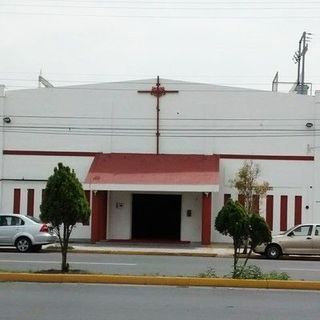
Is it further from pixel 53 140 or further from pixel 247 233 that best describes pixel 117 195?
pixel 247 233

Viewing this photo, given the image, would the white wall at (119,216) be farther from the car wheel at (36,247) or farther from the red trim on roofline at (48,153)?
the car wheel at (36,247)

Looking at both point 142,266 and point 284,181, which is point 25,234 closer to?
point 142,266

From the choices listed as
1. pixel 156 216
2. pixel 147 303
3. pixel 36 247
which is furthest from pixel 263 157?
pixel 147 303

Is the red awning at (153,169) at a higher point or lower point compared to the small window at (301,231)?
higher

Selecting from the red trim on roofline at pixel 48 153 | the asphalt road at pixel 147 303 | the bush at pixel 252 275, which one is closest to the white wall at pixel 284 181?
the red trim on roofline at pixel 48 153

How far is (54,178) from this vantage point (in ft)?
50.4

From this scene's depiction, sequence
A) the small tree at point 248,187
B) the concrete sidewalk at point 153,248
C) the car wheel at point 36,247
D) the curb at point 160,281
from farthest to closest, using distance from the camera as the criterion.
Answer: the small tree at point 248,187
the concrete sidewalk at point 153,248
the car wheel at point 36,247
the curb at point 160,281

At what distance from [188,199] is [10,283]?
1811 centimetres

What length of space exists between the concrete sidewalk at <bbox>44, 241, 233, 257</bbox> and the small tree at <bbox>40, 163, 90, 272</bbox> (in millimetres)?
9970

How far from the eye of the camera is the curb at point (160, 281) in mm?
13844

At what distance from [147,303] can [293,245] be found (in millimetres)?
13882

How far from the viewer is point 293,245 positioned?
79.5ft

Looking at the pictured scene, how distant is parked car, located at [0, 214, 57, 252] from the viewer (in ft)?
78.9

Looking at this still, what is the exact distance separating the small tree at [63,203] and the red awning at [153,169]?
13.8 m
